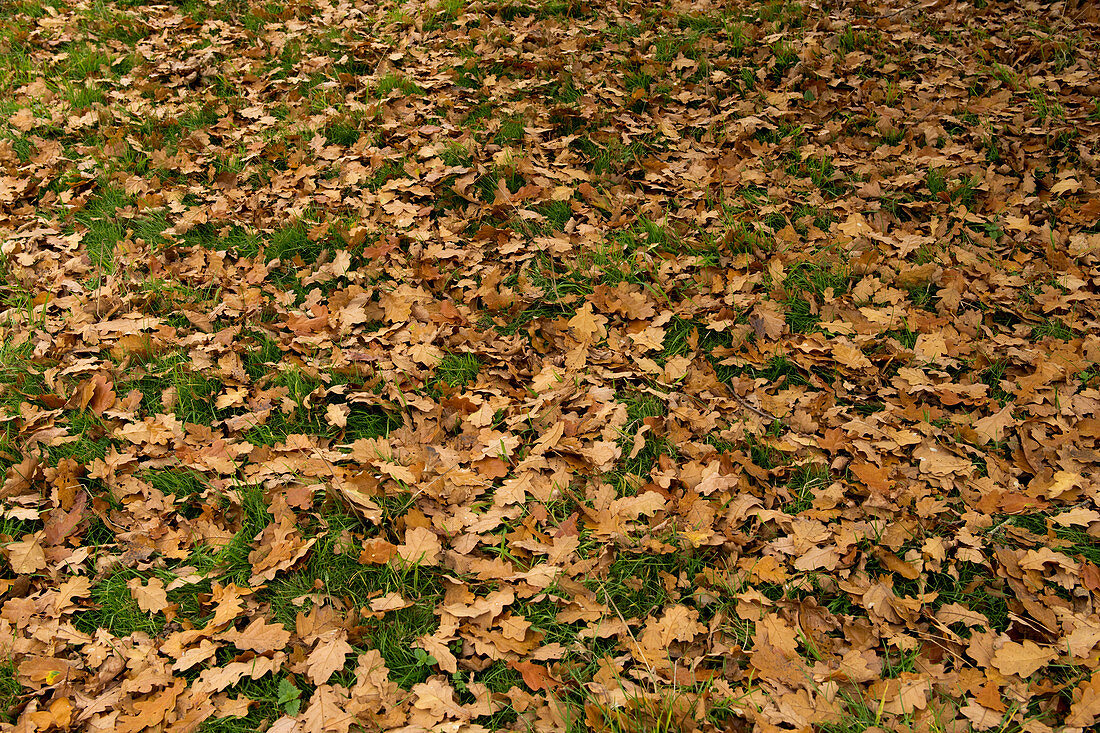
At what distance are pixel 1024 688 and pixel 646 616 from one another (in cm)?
111

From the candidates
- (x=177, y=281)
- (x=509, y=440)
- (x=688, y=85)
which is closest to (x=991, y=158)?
(x=688, y=85)

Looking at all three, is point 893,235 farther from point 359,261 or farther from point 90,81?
point 90,81

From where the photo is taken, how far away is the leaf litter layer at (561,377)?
2.25m

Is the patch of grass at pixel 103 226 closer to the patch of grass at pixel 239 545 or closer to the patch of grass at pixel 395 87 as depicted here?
the patch of grass at pixel 395 87

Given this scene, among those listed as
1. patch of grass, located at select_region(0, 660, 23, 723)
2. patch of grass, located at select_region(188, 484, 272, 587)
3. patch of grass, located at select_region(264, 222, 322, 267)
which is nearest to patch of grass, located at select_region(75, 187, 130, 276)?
patch of grass, located at select_region(264, 222, 322, 267)

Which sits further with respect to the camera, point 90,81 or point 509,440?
point 90,81

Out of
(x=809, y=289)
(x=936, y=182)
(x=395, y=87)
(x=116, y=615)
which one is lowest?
(x=116, y=615)

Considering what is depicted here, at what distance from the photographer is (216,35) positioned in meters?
5.62

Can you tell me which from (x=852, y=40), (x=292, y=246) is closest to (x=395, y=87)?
(x=292, y=246)

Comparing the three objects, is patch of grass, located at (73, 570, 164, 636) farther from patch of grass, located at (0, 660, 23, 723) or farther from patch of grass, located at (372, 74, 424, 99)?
patch of grass, located at (372, 74, 424, 99)

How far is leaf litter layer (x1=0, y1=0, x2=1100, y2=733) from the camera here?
2254 millimetres

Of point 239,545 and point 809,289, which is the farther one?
point 809,289

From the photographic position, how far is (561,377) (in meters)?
3.19

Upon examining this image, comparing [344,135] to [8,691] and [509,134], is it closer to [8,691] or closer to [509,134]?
[509,134]
